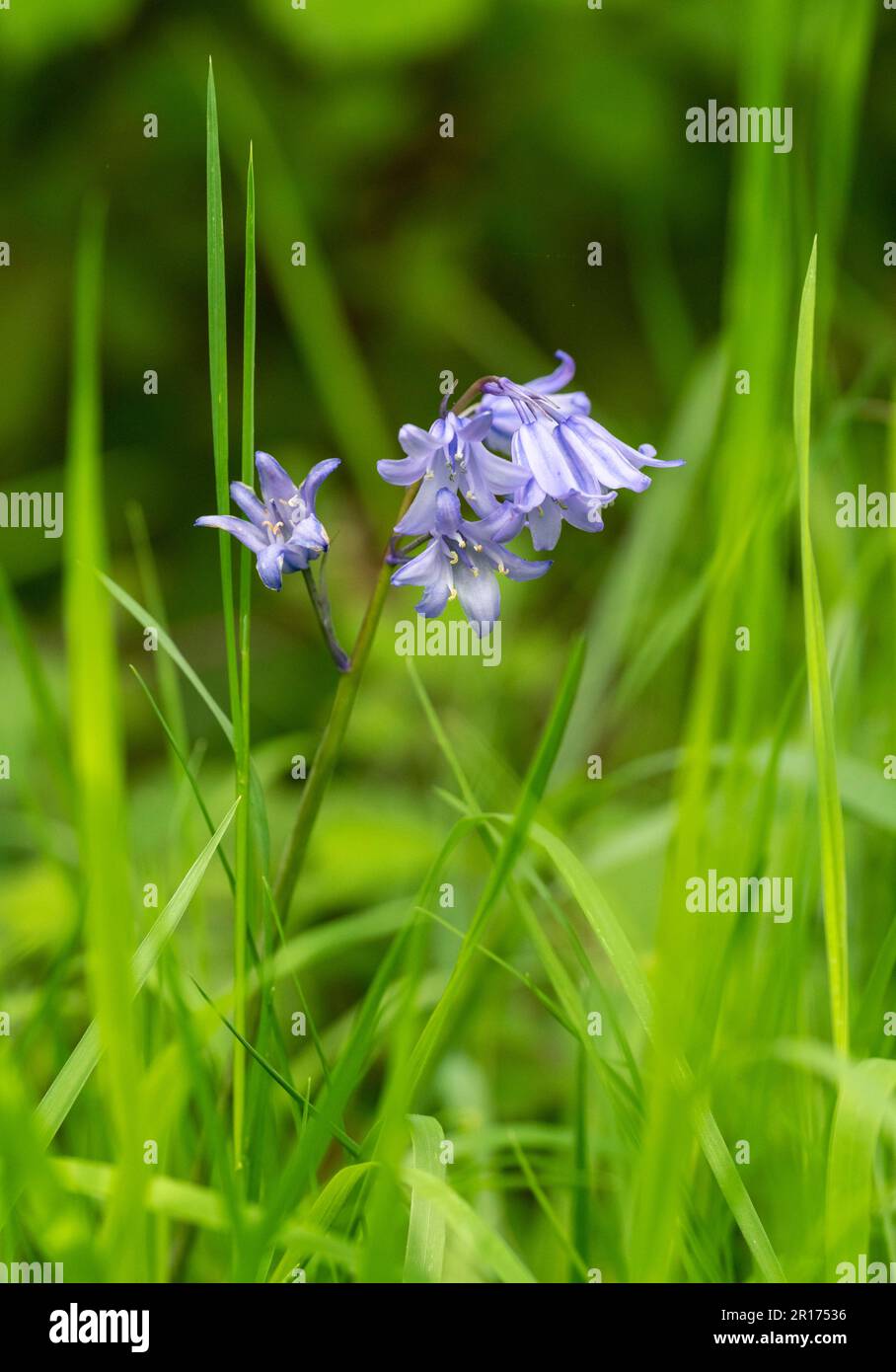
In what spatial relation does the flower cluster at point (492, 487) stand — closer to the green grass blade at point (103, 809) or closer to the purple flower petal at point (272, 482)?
the purple flower petal at point (272, 482)

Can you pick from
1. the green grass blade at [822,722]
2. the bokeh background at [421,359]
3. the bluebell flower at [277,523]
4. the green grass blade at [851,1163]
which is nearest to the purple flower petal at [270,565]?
the bluebell flower at [277,523]

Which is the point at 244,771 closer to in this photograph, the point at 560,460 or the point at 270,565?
the point at 270,565

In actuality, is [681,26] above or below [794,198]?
above

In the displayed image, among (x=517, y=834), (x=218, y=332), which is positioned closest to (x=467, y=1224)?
(x=517, y=834)
